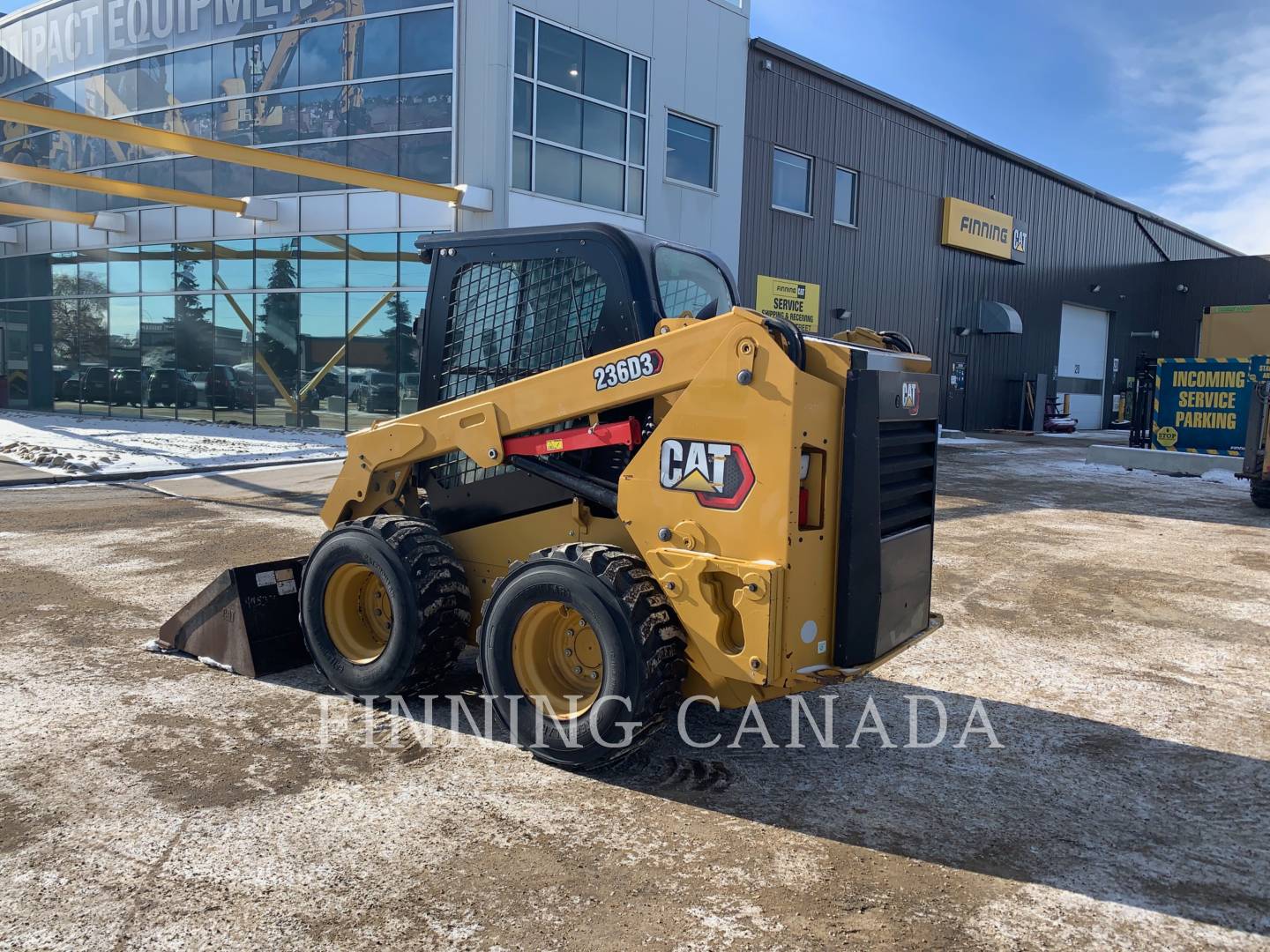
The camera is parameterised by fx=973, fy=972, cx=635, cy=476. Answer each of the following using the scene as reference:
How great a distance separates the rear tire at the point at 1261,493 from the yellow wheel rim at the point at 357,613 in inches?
503

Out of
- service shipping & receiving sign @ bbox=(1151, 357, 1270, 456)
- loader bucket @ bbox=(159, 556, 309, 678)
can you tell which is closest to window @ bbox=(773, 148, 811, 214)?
service shipping & receiving sign @ bbox=(1151, 357, 1270, 456)

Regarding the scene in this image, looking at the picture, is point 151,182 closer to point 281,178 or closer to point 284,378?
point 281,178

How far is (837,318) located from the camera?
25.7 metres

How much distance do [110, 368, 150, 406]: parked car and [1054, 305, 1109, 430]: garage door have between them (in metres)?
29.7

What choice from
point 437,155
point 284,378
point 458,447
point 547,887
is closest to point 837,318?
point 437,155

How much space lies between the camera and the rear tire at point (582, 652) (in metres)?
3.86

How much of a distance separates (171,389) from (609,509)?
20.9 meters

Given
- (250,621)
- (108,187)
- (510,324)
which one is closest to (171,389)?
(108,187)

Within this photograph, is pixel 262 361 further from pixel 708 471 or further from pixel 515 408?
pixel 708 471

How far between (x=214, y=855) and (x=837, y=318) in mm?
23950

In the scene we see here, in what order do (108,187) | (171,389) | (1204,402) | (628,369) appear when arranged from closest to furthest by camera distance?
(628,369)
(108,187)
(1204,402)
(171,389)

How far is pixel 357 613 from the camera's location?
522cm

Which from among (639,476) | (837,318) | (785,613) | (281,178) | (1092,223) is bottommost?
(785,613)

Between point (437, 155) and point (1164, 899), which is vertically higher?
point (437, 155)
